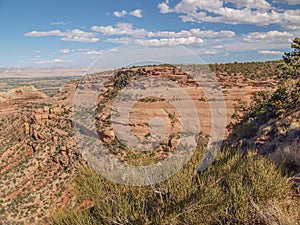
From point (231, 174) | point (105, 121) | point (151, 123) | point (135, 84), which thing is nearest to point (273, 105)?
point (151, 123)

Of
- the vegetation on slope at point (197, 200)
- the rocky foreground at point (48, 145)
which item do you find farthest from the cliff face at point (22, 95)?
the vegetation on slope at point (197, 200)

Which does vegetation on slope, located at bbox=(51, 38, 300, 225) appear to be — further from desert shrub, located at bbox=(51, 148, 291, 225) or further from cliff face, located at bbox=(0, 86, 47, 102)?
cliff face, located at bbox=(0, 86, 47, 102)

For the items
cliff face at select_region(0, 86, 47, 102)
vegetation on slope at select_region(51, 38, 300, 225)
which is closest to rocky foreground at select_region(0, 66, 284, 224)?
cliff face at select_region(0, 86, 47, 102)

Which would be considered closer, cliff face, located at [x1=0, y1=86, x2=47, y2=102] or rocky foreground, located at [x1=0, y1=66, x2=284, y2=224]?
rocky foreground, located at [x1=0, y1=66, x2=284, y2=224]

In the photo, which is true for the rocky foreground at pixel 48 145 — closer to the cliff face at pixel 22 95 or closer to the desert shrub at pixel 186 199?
the cliff face at pixel 22 95

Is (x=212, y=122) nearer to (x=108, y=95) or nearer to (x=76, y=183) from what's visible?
(x=108, y=95)

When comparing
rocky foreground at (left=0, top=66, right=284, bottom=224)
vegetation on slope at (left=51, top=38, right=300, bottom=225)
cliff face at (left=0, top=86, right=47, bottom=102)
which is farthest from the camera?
cliff face at (left=0, top=86, right=47, bottom=102)

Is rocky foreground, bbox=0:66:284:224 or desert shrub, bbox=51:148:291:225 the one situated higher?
desert shrub, bbox=51:148:291:225
